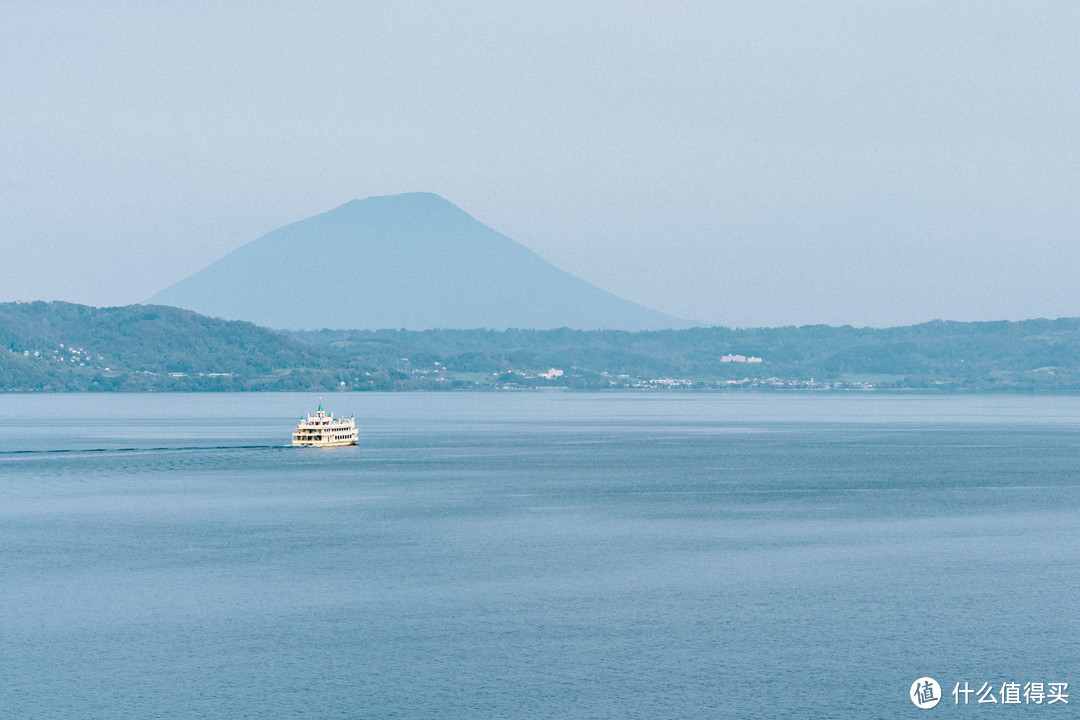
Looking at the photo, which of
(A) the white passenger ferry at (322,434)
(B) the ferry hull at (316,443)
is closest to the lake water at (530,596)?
(B) the ferry hull at (316,443)

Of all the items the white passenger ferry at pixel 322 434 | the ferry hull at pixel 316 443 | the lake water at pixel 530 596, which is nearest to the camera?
the lake water at pixel 530 596

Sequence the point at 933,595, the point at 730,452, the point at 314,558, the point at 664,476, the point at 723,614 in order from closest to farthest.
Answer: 1. the point at 723,614
2. the point at 933,595
3. the point at 314,558
4. the point at 664,476
5. the point at 730,452

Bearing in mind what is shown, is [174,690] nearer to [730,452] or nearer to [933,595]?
[933,595]

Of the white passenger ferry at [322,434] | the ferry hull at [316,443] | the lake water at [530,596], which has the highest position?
the white passenger ferry at [322,434]

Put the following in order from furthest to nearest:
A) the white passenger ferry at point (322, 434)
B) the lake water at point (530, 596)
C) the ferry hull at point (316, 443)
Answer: the white passenger ferry at point (322, 434) → the ferry hull at point (316, 443) → the lake water at point (530, 596)

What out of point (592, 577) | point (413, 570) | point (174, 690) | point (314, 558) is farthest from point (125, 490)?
point (174, 690)

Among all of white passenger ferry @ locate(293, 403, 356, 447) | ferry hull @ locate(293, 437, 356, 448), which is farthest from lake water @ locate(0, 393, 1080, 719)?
white passenger ferry @ locate(293, 403, 356, 447)

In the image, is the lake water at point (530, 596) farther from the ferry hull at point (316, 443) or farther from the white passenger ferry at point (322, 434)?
the white passenger ferry at point (322, 434)

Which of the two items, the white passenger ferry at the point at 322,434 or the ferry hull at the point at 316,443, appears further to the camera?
the white passenger ferry at the point at 322,434

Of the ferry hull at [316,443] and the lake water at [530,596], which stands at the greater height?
the ferry hull at [316,443]
